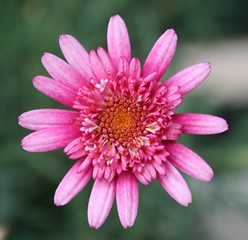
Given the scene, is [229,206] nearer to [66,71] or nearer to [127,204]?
[127,204]

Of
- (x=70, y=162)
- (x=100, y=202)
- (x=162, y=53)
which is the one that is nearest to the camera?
(x=100, y=202)

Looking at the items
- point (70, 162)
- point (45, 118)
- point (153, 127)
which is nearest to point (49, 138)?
point (45, 118)

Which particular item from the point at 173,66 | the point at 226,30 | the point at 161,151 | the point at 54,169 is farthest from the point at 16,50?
the point at 226,30

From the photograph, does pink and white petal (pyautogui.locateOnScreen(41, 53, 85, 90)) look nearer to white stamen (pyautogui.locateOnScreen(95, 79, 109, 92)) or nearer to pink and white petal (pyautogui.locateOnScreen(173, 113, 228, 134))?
white stamen (pyautogui.locateOnScreen(95, 79, 109, 92))

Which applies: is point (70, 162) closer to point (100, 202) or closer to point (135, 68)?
point (100, 202)

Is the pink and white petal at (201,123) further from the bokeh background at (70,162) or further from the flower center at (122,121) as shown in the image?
the bokeh background at (70,162)

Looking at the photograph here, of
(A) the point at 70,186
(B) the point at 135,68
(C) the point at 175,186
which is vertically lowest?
(C) the point at 175,186

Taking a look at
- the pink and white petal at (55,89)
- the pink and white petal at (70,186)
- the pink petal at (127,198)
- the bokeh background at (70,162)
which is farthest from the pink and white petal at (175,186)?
the bokeh background at (70,162)

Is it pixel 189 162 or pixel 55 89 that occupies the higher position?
pixel 55 89
